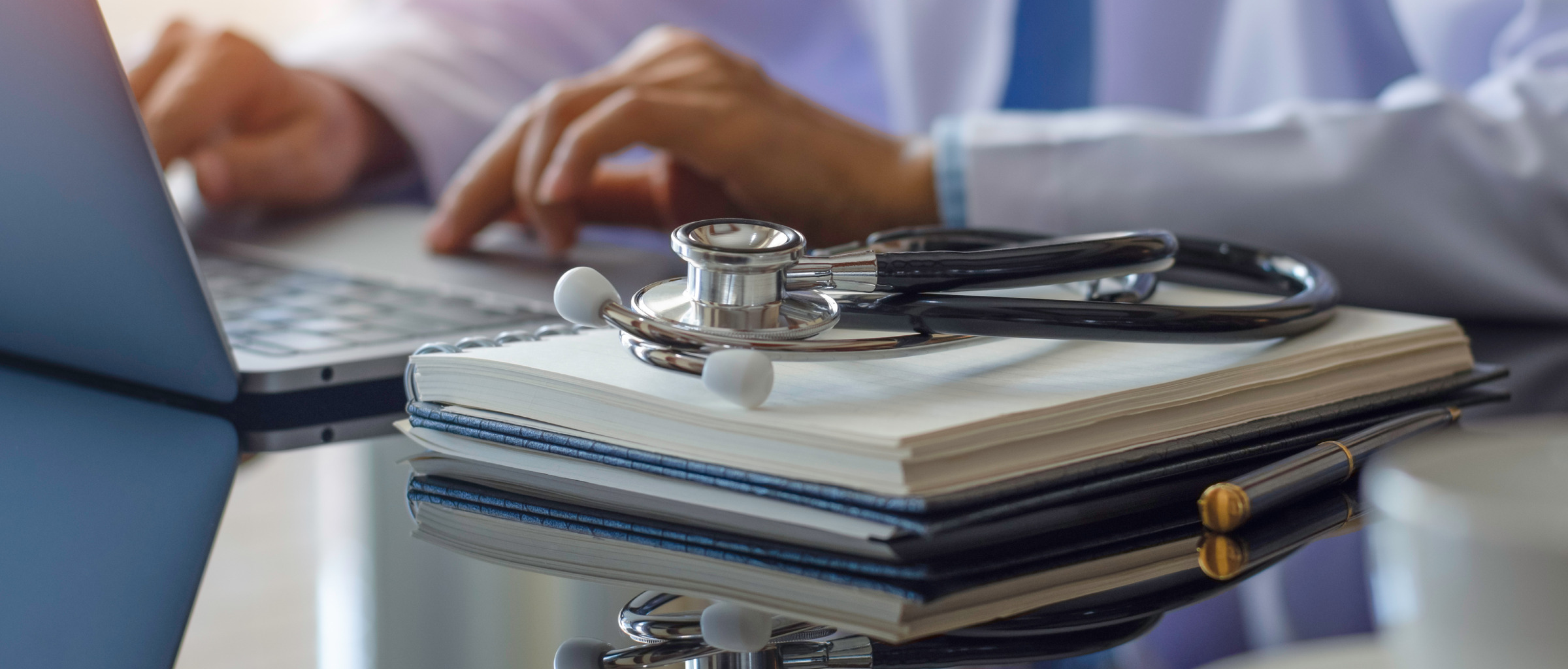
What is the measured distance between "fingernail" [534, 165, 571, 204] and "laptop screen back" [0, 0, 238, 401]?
12.2 inches

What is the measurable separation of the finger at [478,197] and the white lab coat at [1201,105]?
0.96 ft

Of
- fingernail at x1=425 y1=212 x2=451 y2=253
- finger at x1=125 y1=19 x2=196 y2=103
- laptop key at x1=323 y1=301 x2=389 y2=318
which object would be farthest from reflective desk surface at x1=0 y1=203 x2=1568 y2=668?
finger at x1=125 y1=19 x2=196 y2=103

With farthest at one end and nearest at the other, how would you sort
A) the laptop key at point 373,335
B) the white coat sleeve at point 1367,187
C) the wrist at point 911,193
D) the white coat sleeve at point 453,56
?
the white coat sleeve at point 453,56 → the wrist at point 911,193 → the white coat sleeve at point 1367,187 → the laptop key at point 373,335

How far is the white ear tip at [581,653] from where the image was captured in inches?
9.5

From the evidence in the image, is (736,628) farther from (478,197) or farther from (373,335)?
(478,197)

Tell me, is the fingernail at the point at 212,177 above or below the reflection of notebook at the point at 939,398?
above

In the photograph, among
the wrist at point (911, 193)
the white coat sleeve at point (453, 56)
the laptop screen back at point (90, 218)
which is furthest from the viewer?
the white coat sleeve at point (453, 56)

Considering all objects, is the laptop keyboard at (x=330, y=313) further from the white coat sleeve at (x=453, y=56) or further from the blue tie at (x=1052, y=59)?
the blue tie at (x=1052, y=59)

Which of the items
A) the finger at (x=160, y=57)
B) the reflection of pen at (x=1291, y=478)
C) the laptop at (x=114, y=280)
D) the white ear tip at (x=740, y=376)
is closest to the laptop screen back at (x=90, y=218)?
the laptop at (x=114, y=280)

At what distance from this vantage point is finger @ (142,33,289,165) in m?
0.90

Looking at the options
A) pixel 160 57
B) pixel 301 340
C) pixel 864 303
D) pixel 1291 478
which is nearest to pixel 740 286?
pixel 864 303

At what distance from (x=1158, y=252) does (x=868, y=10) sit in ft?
3.15

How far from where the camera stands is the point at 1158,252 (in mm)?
350

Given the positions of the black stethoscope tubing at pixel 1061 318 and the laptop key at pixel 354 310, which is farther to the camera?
the laptop key at pixel 354 310
